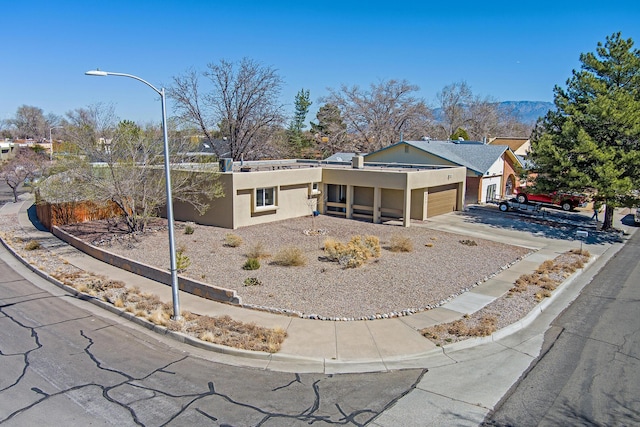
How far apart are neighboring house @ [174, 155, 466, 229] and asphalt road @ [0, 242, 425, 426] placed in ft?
46.0

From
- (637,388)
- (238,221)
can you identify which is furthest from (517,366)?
(238,221)

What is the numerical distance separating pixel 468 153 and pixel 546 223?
11.6 m

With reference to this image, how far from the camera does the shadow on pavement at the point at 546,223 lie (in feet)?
84.4

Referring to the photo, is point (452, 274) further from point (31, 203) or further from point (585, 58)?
point (31, 203)

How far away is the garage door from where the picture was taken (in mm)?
30219

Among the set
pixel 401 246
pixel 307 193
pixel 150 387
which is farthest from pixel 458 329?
pixel 307 193

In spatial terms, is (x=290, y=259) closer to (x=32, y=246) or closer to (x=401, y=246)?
(x=401, y=246)

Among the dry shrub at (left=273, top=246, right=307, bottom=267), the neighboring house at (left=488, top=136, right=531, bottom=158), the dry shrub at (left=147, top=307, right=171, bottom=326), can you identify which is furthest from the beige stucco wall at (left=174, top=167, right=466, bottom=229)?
the neighboring house at (left=488, top=136, right=531, bottom=158)

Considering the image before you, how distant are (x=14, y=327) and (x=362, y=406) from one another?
391 inches

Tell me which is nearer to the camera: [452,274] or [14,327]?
[14,327]

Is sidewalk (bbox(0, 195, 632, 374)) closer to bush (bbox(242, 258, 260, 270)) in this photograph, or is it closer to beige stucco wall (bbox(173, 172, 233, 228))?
bush (bbox(242, 258, 260, 270))

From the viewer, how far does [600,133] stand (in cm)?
2716

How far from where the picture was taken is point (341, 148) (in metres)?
56.4

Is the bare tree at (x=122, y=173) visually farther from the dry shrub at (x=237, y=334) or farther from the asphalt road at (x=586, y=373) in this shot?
the asphalt road at (x=586, y=373)
